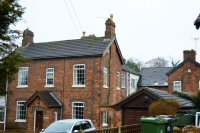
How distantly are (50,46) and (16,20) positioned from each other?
16752 millimetres

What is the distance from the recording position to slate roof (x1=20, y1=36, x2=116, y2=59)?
1259 inches

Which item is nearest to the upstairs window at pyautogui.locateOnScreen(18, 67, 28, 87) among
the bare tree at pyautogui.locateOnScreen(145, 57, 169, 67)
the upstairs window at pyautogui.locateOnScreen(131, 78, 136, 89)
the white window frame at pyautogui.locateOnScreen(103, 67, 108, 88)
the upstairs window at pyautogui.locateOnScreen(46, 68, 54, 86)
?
the upstairs window at pyautogui.locateOnScreen(46, 68, 54, 86)

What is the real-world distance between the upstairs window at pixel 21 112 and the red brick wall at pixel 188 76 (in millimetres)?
22137

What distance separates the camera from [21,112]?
1347 inches

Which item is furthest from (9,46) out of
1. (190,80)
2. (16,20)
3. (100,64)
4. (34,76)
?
(190,80)

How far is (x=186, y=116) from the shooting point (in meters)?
18.1

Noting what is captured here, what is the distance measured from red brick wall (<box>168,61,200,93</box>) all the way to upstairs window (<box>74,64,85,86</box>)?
1823 cm

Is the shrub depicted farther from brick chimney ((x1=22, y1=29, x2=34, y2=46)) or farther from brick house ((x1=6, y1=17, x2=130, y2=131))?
brick chimney ((x1=22, y1=29, x2=34, y2=46))

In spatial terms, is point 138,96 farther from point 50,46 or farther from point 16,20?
point 50,46

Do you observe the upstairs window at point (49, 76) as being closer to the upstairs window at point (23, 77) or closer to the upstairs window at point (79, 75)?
the upstairs window at point (79, 75)

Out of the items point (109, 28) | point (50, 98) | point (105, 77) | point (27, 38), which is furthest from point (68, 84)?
point (27, 38)

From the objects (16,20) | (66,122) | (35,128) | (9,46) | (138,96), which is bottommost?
(35,128)

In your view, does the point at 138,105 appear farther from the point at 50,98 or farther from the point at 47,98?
the point at 50,98

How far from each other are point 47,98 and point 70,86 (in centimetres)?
262
